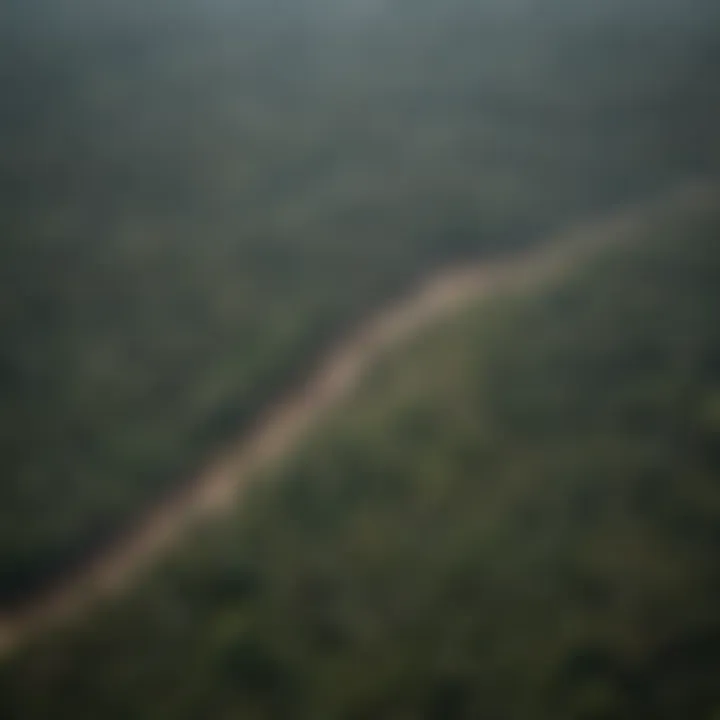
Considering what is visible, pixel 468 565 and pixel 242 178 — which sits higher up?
pixel 242 178

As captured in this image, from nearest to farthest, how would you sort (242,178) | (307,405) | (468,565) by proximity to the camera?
(468,565) → (307,405) → (242,178)

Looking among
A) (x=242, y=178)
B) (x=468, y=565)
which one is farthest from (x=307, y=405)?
(x=242, y=178)

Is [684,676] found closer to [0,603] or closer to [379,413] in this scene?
[379,413]

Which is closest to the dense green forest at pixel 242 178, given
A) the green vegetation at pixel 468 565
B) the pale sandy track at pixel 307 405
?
the pale sandy track at pixel 307 405

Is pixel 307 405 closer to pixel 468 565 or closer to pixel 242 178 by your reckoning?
pixel 468 565

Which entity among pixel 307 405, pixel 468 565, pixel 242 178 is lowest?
pixel 468 565

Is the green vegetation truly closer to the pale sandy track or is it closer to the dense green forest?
the pale sandy track
